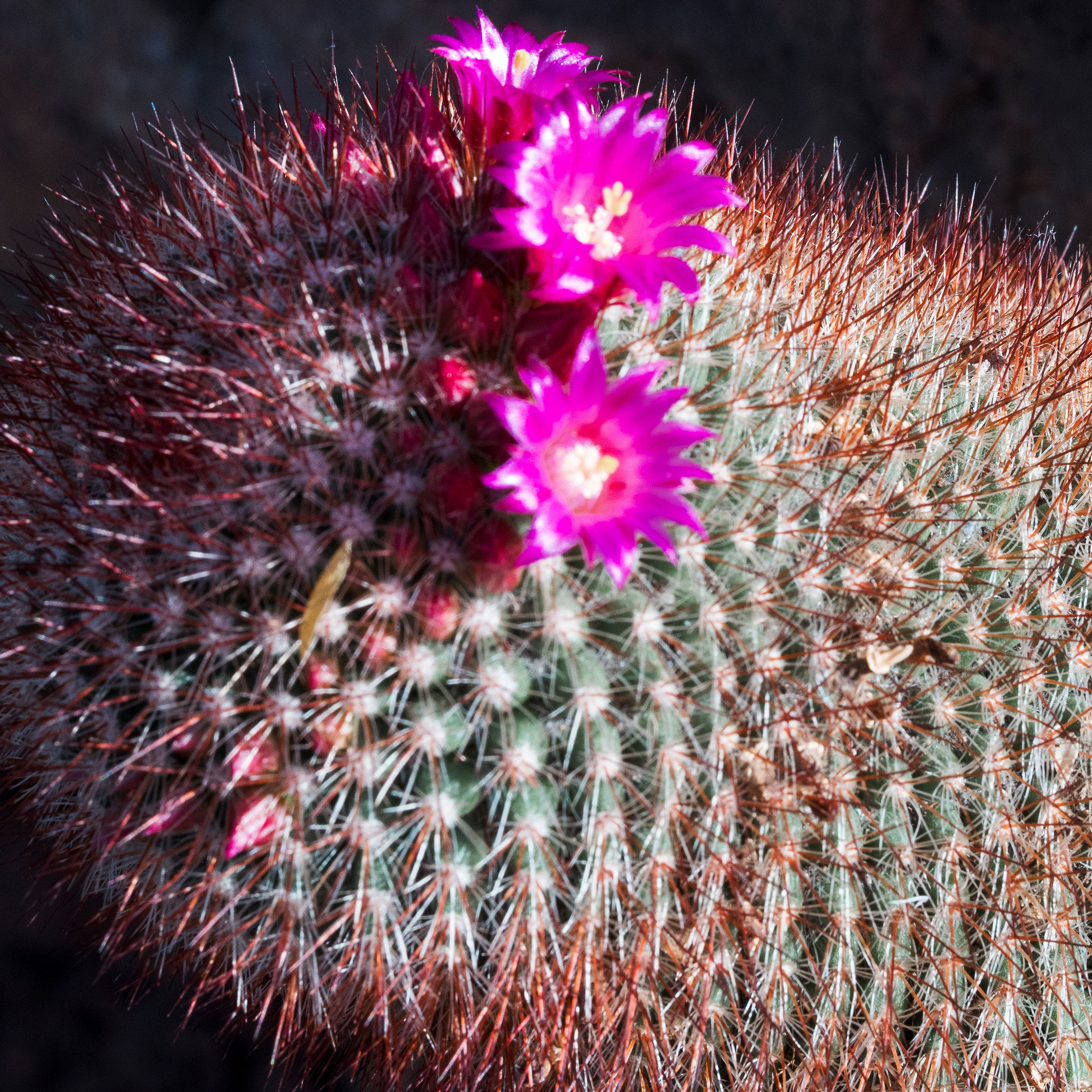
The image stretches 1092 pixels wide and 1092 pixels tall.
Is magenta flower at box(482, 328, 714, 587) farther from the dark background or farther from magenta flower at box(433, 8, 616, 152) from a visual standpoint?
the dark background


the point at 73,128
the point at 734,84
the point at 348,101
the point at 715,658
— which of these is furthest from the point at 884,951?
the point at 73,128

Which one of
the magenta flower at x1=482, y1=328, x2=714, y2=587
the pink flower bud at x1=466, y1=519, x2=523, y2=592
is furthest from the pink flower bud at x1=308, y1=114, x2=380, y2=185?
the pink flower bud at x1=466, y1=519, x2=523, y2=592

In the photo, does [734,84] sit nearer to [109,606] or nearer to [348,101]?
[348,101]

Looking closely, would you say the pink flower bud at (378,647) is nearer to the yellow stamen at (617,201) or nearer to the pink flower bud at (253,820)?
the pink flower bud at (253,820)

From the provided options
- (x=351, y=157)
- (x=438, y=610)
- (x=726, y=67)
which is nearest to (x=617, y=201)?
(x=351, y=157)

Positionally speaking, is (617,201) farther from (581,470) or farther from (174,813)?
(174,813)

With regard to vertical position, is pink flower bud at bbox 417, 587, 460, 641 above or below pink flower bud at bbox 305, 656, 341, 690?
above
